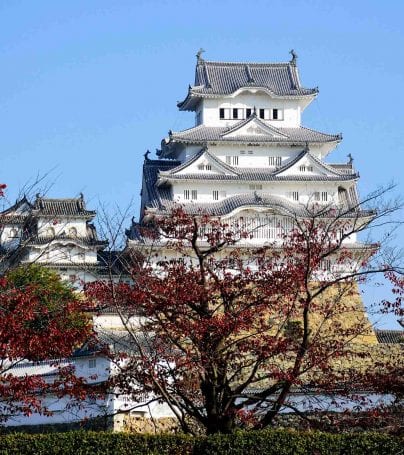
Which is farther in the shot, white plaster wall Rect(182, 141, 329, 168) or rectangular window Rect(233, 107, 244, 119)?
rectangular window Rect(233, 107, 244, 119)

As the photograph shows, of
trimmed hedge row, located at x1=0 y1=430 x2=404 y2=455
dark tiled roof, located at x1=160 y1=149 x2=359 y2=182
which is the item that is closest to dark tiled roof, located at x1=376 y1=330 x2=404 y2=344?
dark tiled roof, located at x1=160 y1=149 x2=359 y2=182

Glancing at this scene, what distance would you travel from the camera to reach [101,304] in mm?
21594

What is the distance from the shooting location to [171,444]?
21703 millimetres

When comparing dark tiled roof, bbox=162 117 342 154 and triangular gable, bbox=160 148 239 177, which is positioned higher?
dark tiled roof, bbox=162 117 342 154

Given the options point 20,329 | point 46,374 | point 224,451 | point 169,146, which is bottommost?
point 224,451

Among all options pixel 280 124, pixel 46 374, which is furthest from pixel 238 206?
pixel 46 374

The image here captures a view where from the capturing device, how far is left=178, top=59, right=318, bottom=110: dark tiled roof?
177 feet

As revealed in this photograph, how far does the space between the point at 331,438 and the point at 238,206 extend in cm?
2819

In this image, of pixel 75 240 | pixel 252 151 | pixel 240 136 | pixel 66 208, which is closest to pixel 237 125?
pixel 240 136

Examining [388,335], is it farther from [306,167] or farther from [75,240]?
[75,240]

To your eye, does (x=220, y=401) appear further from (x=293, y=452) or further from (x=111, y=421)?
(x=111, y=421)

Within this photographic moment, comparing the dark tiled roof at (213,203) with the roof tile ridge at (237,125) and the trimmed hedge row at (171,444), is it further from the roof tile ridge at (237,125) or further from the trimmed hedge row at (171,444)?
the trimmed hedge row at (171,444)

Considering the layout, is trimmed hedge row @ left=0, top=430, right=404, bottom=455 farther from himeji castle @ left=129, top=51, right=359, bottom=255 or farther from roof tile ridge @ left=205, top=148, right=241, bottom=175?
roof tile ridge @ left=205, top=148, right=241, bottom=175

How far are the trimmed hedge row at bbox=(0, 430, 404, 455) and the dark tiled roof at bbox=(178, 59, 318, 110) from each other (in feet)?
108
